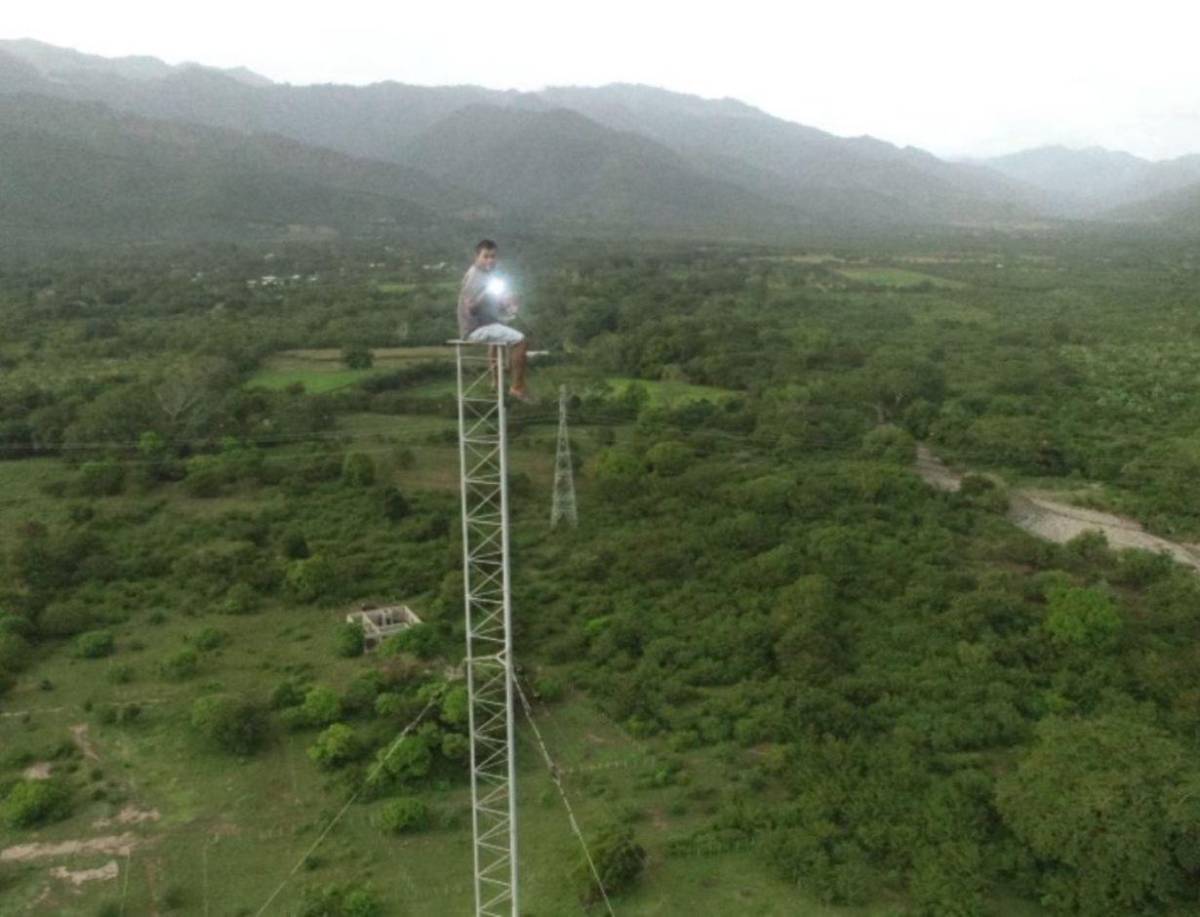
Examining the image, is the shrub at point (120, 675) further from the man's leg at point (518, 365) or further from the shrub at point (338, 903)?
the man's leg at point (518, 365)

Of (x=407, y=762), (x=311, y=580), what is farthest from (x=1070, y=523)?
(x=311, y=580)

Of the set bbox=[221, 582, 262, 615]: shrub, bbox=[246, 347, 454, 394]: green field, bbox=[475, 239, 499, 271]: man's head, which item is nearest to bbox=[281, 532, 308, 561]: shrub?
bbox=[221, 582, 262, 615]: shrub

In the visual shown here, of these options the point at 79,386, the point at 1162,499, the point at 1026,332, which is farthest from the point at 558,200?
the point at 1162,499

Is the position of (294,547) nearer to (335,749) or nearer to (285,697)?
(285,697)

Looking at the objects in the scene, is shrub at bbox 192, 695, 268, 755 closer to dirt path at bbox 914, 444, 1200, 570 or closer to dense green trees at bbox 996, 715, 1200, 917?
dense green trees at bbox 996, 715, 1200, 917

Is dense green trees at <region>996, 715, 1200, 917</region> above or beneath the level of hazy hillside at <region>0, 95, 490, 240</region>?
beneath

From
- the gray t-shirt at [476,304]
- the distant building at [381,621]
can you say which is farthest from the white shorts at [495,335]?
the distant building at [381,621]
